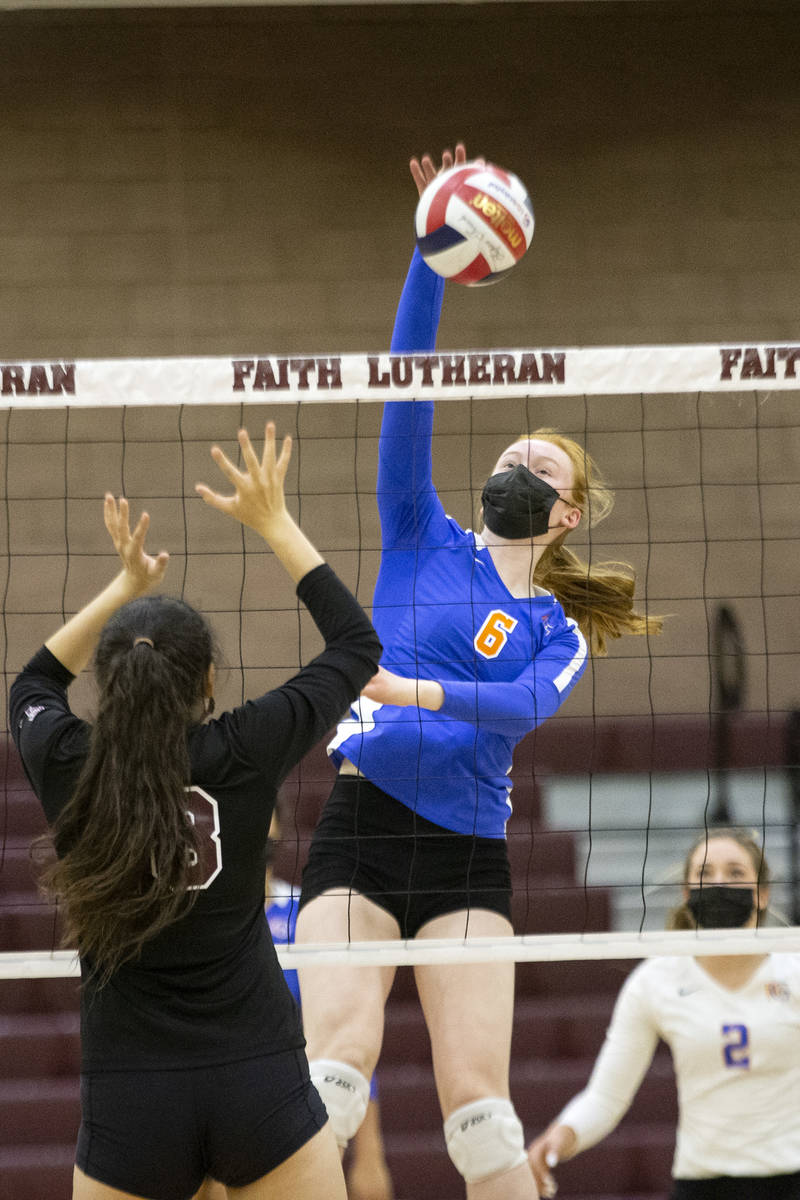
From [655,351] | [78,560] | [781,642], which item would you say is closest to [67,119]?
[78,560]

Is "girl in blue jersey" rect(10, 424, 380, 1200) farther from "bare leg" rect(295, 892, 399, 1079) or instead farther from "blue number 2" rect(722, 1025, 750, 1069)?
"blue number 2" rect(722, 1025, 750, 1069)

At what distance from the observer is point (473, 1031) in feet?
10.7

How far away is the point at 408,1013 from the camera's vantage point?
6.70 meters

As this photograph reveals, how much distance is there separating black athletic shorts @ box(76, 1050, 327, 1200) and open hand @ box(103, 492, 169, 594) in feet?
3.14

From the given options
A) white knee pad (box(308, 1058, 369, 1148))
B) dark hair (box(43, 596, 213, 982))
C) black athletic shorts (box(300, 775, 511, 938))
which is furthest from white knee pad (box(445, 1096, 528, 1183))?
dark hair (box(43, 596, 213, 982))

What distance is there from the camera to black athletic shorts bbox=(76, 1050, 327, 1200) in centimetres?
233

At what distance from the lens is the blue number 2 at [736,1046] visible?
3.46 metres

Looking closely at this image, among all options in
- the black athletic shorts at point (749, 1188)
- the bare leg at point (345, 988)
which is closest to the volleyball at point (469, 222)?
the bare leg at point (345, 988)

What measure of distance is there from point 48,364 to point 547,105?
5.68m

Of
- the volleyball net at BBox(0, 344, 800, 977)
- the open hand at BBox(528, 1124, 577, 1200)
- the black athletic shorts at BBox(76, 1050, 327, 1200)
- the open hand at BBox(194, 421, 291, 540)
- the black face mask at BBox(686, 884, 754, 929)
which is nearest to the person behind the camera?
the black athletic shorts at BBox(76, 1050, 327, 1200)

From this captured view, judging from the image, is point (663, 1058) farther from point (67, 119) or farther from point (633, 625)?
point (67, 119)

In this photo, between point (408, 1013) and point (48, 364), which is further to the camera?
point (408, 1013)

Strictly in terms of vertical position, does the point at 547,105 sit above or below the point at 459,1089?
above

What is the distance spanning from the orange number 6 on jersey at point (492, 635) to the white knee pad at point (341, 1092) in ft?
3.52
